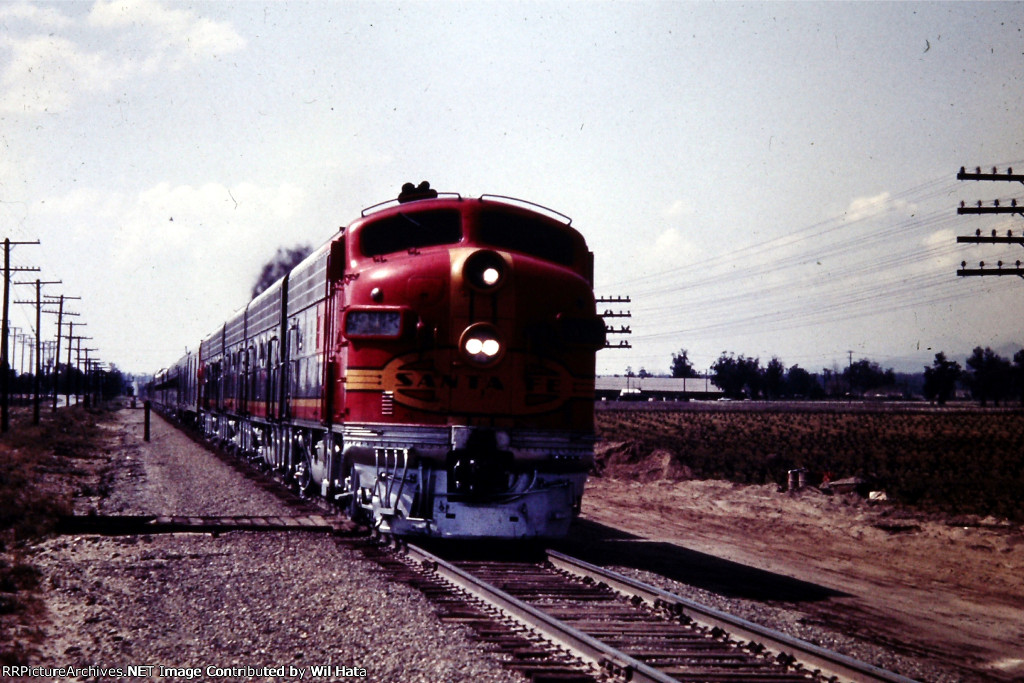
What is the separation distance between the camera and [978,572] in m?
13.1

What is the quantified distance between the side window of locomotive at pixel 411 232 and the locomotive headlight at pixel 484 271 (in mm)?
752

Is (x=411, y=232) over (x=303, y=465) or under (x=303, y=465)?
over

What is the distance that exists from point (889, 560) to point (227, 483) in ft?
44.6

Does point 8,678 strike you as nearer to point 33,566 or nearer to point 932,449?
point 33,566

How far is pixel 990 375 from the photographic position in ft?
411

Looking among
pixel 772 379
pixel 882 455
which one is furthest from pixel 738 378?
pixel 882 455

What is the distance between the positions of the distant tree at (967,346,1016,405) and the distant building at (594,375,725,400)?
3720cm

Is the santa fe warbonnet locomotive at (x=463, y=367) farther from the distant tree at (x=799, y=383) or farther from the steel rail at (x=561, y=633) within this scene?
the distant tree at (x=799, y=383)

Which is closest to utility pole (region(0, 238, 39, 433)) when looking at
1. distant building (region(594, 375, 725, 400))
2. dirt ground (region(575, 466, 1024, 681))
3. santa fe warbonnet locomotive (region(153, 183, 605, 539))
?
dirt ground (region(575, 466, 1024, 681))

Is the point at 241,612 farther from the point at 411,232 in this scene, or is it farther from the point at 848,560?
the point at 848,560

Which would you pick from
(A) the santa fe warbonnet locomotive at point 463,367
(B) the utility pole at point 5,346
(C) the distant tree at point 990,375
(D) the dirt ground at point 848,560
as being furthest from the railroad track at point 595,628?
(C) the distant tree at point 990,375

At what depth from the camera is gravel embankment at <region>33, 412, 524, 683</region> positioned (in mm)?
6852

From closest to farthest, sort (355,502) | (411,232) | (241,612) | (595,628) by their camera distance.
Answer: (595,628), (241,612), (411,232), (355,502)

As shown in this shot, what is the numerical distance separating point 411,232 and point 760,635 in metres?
6.46
